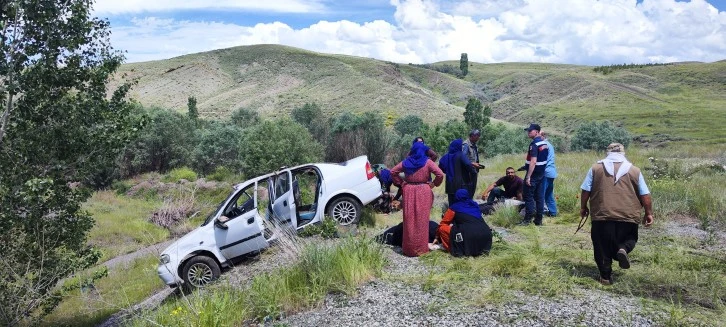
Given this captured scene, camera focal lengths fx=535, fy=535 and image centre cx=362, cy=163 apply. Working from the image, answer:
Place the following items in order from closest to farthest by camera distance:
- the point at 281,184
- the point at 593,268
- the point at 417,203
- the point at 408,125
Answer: the point at 593,268 < the point at 417,203 < the point at 281,184 < the point at 408,125

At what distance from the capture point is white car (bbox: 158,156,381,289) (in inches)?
363

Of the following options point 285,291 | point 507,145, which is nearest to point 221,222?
point 285,291

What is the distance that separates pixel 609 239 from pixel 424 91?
84.4 meters

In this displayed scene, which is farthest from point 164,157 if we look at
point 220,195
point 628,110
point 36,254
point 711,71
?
point 711,71

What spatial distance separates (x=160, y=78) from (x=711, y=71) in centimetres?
10795

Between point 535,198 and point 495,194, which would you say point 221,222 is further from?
point 495,194

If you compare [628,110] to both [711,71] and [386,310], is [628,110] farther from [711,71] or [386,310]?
[386,310]

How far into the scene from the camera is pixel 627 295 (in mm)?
5969

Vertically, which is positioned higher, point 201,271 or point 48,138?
point 48,138

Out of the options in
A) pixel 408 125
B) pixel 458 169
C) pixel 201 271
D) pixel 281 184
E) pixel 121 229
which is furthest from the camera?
pixel 408 125

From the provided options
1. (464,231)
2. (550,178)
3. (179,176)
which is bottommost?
(179,176)

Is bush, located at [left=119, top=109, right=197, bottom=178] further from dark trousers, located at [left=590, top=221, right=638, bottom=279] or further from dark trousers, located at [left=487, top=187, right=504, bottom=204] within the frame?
dark trousers, located at [left=590, top=221, right=638, bottom=279]

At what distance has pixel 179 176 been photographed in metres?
38.6

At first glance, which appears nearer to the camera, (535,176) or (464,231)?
(464,231)
